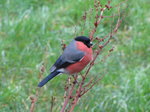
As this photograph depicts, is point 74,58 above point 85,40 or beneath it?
beneath

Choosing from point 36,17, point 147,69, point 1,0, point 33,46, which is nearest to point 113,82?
point 147,69

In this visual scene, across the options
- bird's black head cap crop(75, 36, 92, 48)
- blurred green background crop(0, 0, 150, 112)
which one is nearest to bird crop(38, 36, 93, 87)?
bird's black head cap crop(75, 36, 92, 48)

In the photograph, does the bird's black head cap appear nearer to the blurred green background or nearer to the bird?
the bird

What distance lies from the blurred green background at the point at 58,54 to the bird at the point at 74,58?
1.14 ft

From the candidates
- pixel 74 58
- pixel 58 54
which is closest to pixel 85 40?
pixel 74 58

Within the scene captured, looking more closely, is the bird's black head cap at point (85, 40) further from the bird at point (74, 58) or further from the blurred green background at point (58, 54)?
the blurred green background at point (58, 54)

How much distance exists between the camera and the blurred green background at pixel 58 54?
13.5 ft

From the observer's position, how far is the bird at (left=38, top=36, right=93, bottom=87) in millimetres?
3281

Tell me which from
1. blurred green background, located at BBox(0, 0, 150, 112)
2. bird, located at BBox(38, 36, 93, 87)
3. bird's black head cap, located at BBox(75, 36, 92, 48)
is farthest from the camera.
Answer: blurred green background, located at BBox(0, 0, 150, 112)

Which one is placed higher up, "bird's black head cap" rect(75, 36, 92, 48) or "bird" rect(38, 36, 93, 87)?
"bird's black head cap" rect(75, 36, 92, 48)

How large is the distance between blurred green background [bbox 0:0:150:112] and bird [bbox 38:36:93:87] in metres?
0.35

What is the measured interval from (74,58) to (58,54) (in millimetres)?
1595

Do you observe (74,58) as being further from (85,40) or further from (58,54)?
(58,54)

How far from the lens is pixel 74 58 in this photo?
3367mm
